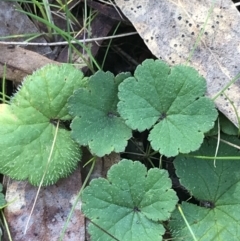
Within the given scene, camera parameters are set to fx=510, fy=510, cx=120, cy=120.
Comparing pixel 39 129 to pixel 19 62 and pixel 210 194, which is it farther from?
pixel 210 194

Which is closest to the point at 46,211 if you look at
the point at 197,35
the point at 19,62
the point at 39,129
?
A: the point at 39,129

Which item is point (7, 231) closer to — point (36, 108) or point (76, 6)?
point (36, 108)

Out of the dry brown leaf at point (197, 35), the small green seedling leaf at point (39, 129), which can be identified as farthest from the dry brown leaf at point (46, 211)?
the dry brown leaf at point (197, 35)

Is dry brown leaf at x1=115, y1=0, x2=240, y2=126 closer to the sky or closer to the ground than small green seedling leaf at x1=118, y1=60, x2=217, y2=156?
closer to the sky

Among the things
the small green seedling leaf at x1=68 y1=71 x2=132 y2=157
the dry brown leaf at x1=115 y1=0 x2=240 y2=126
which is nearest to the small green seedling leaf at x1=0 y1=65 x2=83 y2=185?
the small green seedling leaf at x1=68 y1=71 x2=132 y2=157

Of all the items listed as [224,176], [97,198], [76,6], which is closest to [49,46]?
[76,6]

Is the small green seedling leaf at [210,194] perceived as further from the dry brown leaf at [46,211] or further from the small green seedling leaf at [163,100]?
the dry brown leaf at [46,211]

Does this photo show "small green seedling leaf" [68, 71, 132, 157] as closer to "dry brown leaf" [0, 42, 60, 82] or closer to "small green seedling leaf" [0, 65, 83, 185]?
"small green seedling leaf" [0, 65, 83, 185]
